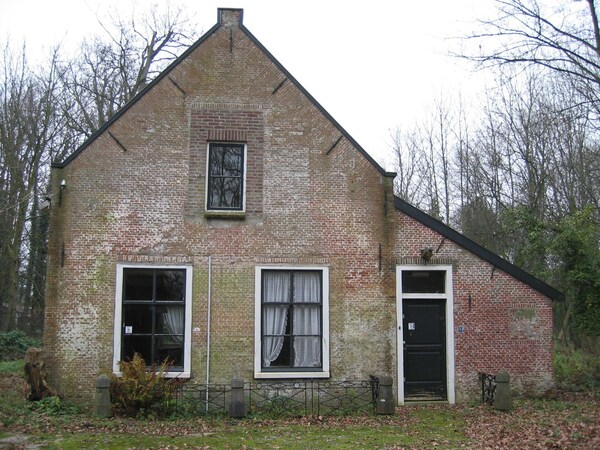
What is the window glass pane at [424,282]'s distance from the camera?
13555mm

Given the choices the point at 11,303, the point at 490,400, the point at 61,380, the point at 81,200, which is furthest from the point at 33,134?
the point at 490,400

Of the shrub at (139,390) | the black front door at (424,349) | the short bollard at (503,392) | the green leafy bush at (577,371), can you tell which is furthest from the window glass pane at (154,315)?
the green leafy bush at (577,371)

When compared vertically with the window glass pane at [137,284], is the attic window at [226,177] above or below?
above

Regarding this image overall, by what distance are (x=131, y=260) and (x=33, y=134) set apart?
49.5 ft

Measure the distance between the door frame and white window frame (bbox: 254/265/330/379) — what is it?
158 centimetres

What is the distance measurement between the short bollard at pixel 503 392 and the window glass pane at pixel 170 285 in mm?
6723

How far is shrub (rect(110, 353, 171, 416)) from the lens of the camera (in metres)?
11.5

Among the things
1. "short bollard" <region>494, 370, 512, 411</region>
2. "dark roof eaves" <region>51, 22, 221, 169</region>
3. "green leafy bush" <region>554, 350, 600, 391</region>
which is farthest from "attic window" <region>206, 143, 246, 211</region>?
"green leafy bush" <region>554, 350, 600, 391</region>

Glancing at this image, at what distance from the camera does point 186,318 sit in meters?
12.6

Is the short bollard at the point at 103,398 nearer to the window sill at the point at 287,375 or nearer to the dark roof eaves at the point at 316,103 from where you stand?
the window sill at the point at 287,375

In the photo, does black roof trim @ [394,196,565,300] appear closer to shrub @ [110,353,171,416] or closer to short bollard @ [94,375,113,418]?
shrub @ [110,353,171,416]

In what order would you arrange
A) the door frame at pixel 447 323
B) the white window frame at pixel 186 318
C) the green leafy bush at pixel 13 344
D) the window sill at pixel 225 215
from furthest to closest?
the green leafy bush at pixel 13 344 < the door frame at pixel 447 323 < the window sill at pixel 225 215 < the white window frame at pixel 186 318

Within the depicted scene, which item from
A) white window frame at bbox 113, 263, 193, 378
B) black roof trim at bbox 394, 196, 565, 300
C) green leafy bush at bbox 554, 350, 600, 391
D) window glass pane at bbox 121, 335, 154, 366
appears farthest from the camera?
green leafy bush at bbox 554, 350, 600, 391

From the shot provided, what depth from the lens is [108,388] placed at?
11.4 metres
